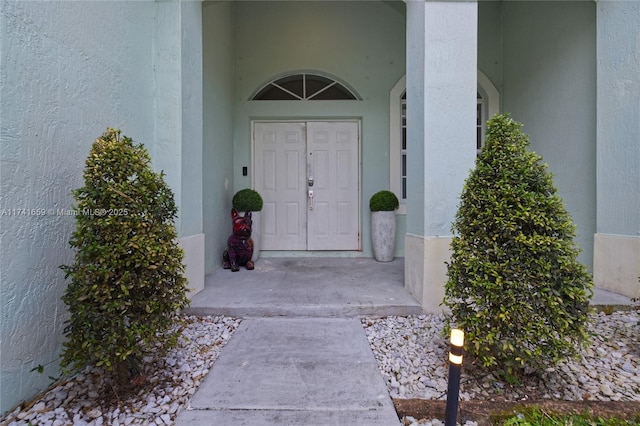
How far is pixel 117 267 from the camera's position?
60.6 inches

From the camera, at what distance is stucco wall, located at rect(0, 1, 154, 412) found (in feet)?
5.16

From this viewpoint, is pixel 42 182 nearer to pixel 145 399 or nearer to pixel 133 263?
pixel 133 263

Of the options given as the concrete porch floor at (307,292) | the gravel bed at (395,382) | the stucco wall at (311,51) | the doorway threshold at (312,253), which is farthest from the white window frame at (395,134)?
the gravel bed at (395,382)

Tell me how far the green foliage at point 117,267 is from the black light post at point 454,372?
143 cm

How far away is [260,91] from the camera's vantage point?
492 centimetres

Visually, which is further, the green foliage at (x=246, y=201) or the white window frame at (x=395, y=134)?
the white window frame at (x=395, y=134)

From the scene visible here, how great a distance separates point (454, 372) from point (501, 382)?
2.33 feet

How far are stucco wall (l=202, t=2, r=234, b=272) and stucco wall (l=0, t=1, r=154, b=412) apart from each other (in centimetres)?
163

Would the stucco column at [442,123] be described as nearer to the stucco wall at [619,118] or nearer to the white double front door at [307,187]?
the stucco wall at [619,118]

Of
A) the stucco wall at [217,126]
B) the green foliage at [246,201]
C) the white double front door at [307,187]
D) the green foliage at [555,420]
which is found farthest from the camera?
the white double front door at [307,187]

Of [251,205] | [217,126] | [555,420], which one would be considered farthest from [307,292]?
[217,126]

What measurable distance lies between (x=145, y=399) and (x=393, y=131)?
4.48 metres

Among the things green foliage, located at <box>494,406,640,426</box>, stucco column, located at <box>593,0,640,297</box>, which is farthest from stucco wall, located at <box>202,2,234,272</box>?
stucco column, located at <box>593,0,640,297</box>

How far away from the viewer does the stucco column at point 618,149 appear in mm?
2891
